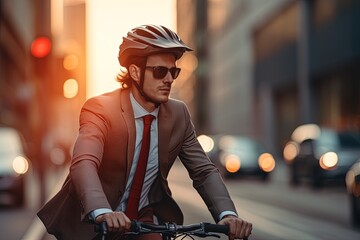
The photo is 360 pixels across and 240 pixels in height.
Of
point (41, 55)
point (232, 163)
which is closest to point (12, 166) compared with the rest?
point (41, 55)

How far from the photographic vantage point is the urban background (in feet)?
63.9

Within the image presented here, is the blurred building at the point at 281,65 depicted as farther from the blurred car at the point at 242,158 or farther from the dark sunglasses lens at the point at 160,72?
the dark sunglasses lens at the point at 160,72

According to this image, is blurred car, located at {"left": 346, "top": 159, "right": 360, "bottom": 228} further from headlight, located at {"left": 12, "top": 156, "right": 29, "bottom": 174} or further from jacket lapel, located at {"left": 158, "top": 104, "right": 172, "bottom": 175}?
jacket lapel, located at {"left": 158, "top": 104, "right": 172, "bottom": 175}

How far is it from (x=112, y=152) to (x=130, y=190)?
0.62 feet

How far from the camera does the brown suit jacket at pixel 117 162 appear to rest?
4.31 metres

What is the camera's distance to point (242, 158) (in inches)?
1316

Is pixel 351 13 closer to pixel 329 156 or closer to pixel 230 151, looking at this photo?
pixel 230 151

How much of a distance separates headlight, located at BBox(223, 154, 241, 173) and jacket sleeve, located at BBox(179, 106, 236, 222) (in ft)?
93.0

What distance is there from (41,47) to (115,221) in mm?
14705

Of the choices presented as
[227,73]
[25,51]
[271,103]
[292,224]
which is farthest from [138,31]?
[227,73]

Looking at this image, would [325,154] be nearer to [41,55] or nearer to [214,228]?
[41,55]

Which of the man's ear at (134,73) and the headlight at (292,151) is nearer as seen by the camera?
the man's ear at (134,73)

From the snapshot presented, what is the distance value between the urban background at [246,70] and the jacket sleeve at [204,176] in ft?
45.6

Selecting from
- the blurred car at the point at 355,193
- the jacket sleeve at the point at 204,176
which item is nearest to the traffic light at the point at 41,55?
the blurred car at the point at 355,193
